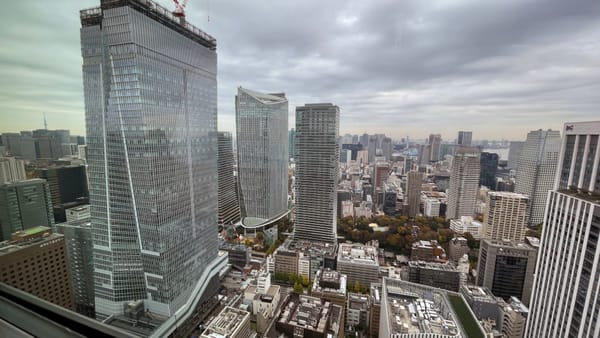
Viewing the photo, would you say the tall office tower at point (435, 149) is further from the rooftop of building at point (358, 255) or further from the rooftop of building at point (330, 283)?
the rooftop of building at point (330, 283)

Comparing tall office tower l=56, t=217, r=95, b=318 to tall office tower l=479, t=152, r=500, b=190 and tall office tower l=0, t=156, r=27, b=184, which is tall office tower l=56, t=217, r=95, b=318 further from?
tall office tower l=479, t=152, r=500, b=190

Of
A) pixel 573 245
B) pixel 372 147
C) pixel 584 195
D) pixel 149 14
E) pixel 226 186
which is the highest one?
pixel 149 14

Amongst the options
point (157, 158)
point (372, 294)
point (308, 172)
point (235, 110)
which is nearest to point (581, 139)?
point (372, 294)

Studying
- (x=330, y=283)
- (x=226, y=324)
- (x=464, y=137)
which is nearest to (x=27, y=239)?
(x=226, y=324)

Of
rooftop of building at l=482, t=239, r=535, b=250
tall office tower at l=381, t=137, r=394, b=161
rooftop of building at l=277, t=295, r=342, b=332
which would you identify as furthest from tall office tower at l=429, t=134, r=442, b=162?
rooftop of building at l=277, t=295, r=342, b=332

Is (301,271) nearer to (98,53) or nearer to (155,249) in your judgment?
(155,249)

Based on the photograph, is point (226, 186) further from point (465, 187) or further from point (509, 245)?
point (465, 187)

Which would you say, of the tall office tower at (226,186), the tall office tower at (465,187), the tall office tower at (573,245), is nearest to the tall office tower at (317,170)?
the tall office tower at (226,186)
